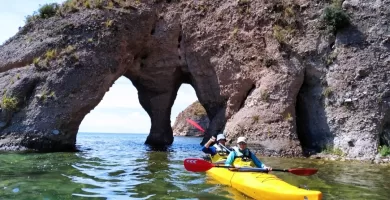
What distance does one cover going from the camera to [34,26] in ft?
86.8

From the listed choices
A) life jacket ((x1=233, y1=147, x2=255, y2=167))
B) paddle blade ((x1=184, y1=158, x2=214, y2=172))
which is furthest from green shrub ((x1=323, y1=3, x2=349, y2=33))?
paddle blade ((x1=184, y1=158, x2=214, y2=172))

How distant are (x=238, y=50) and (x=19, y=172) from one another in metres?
15.4

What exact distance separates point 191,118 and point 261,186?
65072 millimetres

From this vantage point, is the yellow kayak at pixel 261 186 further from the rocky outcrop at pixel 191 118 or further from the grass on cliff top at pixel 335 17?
the rocky outcrop at pixel 191 118

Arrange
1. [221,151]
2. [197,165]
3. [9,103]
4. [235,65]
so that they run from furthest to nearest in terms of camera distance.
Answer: [235,65]
[9,103]
[221,151]
[197,165]

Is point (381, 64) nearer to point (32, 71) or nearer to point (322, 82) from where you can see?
point (322, 82)

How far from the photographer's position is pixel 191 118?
2931 inches

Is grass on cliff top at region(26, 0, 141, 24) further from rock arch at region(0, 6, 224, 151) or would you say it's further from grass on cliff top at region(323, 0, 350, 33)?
grass on cliff top at region(323, 0, 350, 33)

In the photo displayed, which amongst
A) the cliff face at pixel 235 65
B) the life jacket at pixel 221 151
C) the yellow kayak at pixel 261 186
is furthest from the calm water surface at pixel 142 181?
the cliff face at pixel 235 65

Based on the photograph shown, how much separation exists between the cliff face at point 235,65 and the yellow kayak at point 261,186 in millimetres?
8760

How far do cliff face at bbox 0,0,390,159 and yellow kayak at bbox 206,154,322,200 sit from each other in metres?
8.76

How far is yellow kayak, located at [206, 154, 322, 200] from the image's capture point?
8.39 meters

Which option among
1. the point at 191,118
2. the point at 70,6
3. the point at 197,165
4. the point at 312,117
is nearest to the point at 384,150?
the point at 312,117

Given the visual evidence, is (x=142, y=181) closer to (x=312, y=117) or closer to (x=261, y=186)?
(x=261, y=186)
